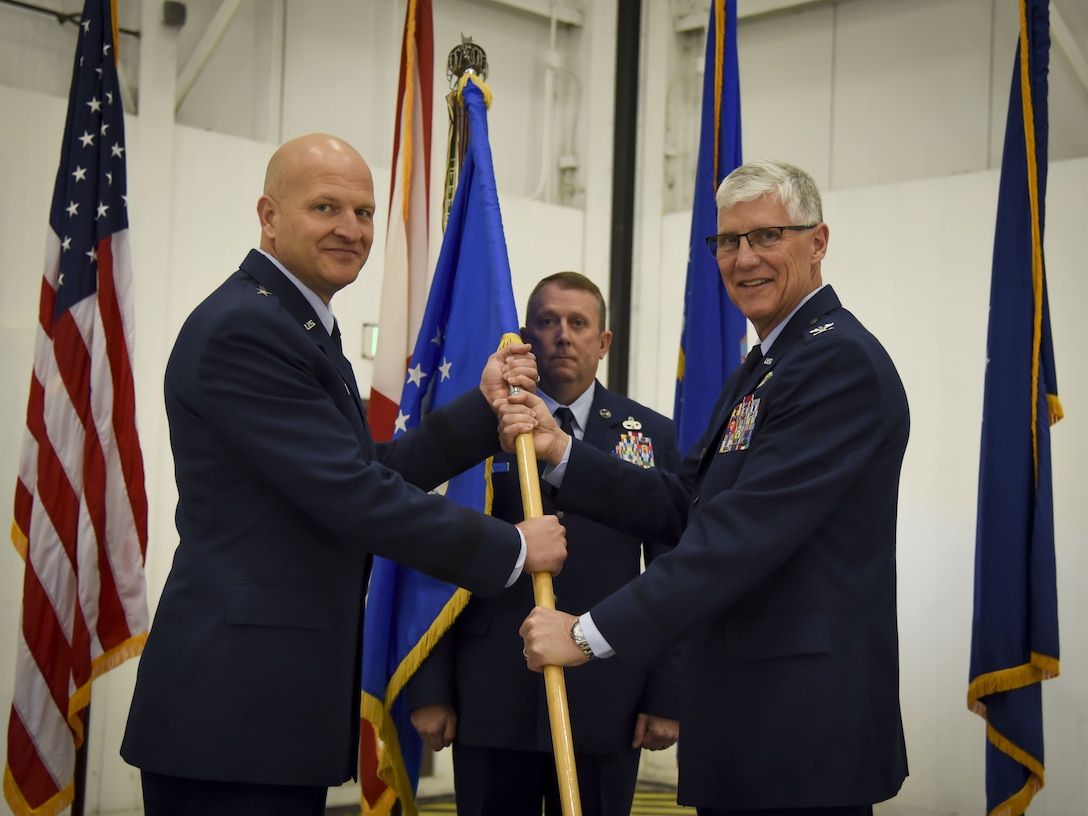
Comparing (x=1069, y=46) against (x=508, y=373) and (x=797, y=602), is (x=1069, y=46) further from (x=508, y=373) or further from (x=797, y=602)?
(x=797, y=602)

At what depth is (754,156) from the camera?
20.6ft

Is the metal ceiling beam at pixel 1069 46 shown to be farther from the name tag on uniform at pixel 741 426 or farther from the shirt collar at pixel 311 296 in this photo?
the shirt collar at pixel 311 296

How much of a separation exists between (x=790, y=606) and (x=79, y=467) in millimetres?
2657

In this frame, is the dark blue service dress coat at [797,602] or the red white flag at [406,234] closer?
the dark blue service dress coat at [797,602]

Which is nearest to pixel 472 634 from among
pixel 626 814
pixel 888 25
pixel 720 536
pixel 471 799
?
pixel 471 799

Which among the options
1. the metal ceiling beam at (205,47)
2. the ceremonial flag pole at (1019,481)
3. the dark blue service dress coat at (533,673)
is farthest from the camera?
the metal ceiling beam at (205,47)

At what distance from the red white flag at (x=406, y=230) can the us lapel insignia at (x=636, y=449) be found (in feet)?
2.84

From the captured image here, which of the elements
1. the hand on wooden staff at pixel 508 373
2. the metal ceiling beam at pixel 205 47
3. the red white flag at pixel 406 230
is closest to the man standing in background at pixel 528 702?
the hand on wooden staff at pixel 508 373

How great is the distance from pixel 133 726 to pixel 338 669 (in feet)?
1.13

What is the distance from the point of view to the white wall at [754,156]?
4.82 metres

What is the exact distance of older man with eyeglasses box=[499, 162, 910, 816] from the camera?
6.57 ft

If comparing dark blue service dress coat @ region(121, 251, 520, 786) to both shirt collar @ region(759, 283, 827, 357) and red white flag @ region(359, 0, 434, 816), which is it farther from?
red white flag @ region(359, 0, 434, 816)

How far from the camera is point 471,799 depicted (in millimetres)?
2803

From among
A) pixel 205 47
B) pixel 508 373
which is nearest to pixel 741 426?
pixel 508 373
